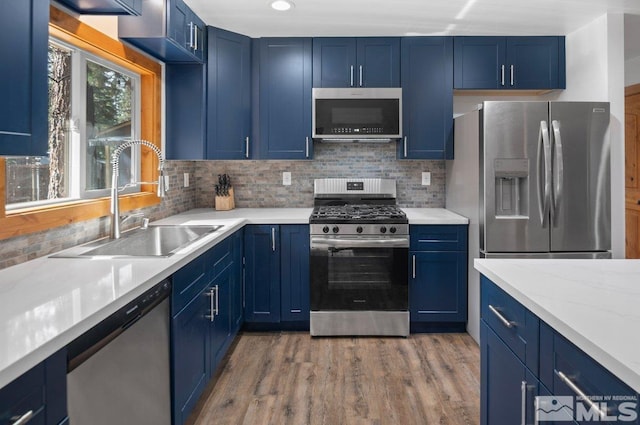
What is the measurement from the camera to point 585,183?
2971 mm

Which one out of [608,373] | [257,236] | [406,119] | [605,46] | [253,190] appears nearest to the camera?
[608,373]

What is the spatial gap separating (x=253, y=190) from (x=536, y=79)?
8.11ft

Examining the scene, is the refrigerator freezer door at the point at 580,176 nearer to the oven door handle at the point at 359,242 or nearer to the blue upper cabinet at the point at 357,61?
the oven door handle at the point at 359,242

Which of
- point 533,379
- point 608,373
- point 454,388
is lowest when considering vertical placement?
point 454,388

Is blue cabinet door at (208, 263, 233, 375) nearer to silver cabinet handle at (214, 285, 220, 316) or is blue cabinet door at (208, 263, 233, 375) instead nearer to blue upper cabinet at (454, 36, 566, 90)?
silver cabinet handle at (214, 285, 220, 316)

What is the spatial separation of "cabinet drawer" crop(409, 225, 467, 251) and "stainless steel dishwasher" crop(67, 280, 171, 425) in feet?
6.56

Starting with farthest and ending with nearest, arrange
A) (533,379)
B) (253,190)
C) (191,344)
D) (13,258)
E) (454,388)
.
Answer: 1. (253,190)
2. (454,388)
3. (191,344)
4. (13,258)
5. (533,379)

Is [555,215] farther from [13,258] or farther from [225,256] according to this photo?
[13,258]

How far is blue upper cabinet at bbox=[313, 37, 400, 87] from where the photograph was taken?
142 inches

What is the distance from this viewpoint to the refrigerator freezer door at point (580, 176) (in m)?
2.94

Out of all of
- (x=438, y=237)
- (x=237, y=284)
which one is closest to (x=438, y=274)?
(x=438, y=237)

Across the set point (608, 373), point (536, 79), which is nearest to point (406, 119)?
point (536, 79)

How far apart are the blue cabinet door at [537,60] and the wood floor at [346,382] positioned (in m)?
2.08

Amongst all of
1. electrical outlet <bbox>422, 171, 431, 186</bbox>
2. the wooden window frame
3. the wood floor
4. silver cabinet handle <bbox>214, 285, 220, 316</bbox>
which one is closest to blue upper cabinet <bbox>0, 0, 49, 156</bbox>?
the wooden window frame
